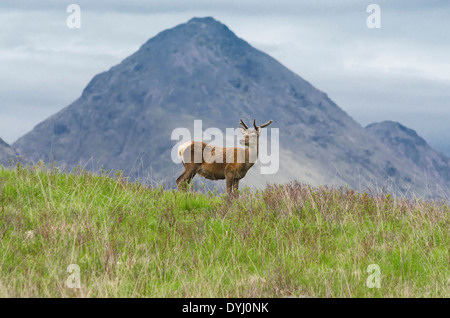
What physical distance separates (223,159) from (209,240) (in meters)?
5.53

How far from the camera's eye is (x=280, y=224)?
8984mm

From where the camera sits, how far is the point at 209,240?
8.25m

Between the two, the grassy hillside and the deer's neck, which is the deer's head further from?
the grassy hillside

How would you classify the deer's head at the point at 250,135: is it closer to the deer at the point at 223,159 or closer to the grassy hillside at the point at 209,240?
the deer at the point at 223,159

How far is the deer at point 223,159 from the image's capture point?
13.3m

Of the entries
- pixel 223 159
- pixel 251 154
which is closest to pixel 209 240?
pixel 251 154

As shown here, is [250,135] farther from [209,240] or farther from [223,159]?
[209,240]

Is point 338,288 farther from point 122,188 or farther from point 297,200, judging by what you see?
point 122,188

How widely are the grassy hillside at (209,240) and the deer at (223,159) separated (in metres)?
2.42

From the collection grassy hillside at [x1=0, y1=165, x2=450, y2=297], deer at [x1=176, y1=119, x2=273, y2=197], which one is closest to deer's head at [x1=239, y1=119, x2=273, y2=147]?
deer at [x1=176, y1=119, x2=273, y2=197]

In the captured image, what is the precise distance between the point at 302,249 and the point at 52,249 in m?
3.31

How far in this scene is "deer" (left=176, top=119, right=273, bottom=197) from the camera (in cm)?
1327

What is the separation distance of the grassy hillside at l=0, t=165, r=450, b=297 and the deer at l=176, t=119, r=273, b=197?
7.94 ft
